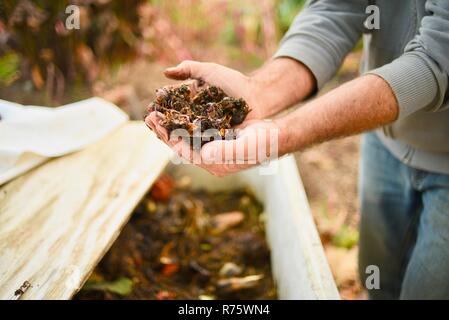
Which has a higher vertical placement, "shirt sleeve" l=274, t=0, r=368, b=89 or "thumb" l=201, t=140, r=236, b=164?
"shirt sleeve" l=274, t=0, r=368, b=89

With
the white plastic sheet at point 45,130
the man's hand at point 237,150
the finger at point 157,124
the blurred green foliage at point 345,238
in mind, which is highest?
the finger at point 157,124

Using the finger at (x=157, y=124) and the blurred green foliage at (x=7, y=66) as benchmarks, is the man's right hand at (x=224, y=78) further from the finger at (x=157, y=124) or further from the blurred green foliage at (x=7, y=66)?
the blurred green foliage at (x=7, y=66)

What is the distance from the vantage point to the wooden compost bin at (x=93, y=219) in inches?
57.7

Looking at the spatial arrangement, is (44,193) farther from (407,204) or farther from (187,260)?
(407,204)

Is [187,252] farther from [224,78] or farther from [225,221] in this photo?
[224,78]

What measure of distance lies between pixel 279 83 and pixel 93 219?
2.98ft

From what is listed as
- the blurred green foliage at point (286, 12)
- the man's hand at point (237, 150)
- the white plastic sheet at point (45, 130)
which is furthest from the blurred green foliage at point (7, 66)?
the blurred green foliage at point (286, 12)

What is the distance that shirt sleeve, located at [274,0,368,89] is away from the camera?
5.53 feet

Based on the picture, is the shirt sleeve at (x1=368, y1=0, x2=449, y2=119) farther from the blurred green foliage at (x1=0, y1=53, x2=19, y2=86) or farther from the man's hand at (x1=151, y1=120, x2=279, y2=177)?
the blurred green foliage at (x1=0, y1=53, x2=19, y2=86)

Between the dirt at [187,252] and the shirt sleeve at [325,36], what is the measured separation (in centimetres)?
99

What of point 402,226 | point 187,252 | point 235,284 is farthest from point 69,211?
point 402,226

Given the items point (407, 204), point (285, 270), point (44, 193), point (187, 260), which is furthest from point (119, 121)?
point (407, 204)

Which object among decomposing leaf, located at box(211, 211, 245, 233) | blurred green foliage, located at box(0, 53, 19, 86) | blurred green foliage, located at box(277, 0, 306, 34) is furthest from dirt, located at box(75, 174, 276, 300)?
blurred green foliage, located at box(277, 0, 306, 34)

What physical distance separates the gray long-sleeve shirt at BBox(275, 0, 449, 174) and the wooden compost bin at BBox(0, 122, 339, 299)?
557 millimetres
